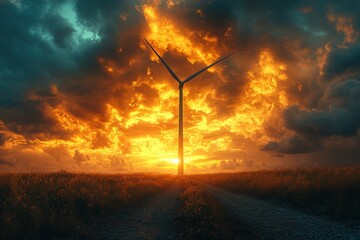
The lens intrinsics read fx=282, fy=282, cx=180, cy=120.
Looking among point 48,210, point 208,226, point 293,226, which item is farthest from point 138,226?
point 293,226

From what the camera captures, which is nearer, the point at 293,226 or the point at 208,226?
the point at 208,226

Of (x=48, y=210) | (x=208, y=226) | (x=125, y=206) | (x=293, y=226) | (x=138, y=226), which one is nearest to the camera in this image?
Answer: (x=208, y=226)

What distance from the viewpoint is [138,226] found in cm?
1212

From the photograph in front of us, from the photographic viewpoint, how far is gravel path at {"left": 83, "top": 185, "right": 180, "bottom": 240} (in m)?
10.6

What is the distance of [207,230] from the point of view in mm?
9688

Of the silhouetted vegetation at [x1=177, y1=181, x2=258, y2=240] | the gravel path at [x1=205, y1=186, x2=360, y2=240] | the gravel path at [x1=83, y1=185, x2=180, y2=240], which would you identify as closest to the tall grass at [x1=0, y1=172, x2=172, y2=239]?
the gravel path at [x1=83, y1=185, x2=180, y2=240]

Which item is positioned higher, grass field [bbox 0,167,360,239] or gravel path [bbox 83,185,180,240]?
grass field [bbox 0,167,360,239]

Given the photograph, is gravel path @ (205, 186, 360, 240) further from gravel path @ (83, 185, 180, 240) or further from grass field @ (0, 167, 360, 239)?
gravel path @ (83, 185, 180, 240)

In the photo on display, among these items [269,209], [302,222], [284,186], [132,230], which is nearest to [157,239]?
[132,230]

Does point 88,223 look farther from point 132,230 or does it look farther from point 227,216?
point 227,216

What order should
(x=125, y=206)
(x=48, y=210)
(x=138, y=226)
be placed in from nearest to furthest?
(x=138, y=226) → (x=48, y=210) → (x=125, y=206)

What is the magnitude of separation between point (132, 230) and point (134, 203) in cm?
751

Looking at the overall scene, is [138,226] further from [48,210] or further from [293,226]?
[293,226]

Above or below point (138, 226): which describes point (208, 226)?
above
